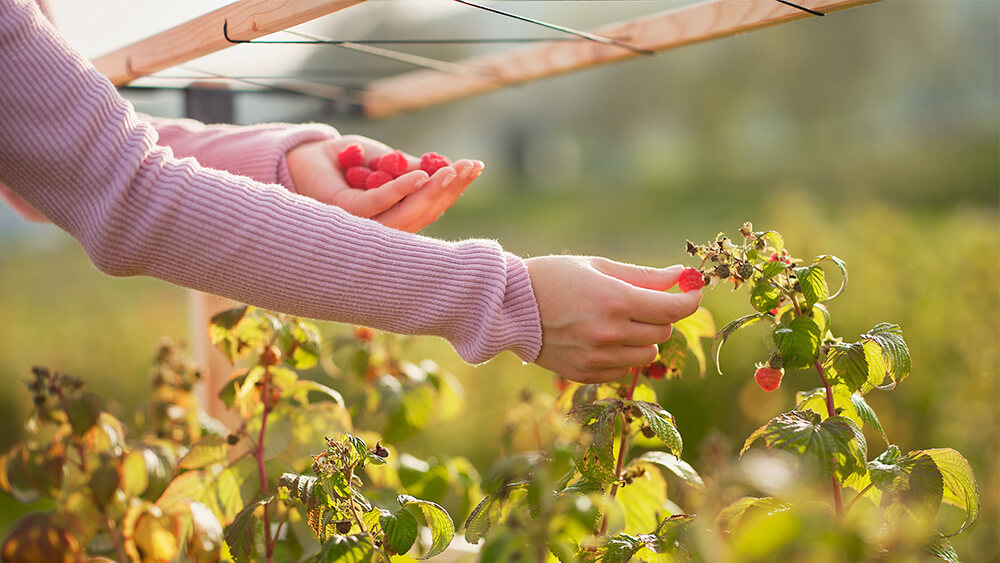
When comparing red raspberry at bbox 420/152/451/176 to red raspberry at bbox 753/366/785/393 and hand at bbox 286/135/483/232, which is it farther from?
red raspberry at bbox 753/366/785/393

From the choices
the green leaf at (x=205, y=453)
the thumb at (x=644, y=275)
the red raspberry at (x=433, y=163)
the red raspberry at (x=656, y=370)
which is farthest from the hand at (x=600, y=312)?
the green leaf at (x=205, y=453)

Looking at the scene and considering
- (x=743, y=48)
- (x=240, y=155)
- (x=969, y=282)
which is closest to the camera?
(x=240, y=155)

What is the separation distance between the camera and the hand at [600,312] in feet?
2.00

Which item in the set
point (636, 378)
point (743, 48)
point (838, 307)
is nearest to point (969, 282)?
point (838, 307)

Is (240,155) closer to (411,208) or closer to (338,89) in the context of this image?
(411,208)

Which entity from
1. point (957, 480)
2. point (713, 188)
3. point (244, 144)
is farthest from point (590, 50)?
point (713, 188)

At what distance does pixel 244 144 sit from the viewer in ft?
2.89

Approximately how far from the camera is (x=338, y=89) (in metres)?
1.46

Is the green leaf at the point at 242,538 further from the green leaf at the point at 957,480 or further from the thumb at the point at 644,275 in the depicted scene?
the green leaf at the point at 957,480

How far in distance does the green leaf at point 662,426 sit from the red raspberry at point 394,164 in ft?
1.19

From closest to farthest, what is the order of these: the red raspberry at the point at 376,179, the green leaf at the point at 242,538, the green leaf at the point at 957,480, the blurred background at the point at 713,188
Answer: the green leaf at the point at 957,480
the green leaf at the point at 242,538
the red raspberry at the point at 376,179
the blurred background at the point at 713,188

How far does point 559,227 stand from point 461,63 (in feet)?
15.5

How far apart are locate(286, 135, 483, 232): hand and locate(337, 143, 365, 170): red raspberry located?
0.04ft

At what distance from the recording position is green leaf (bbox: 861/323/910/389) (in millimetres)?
600
